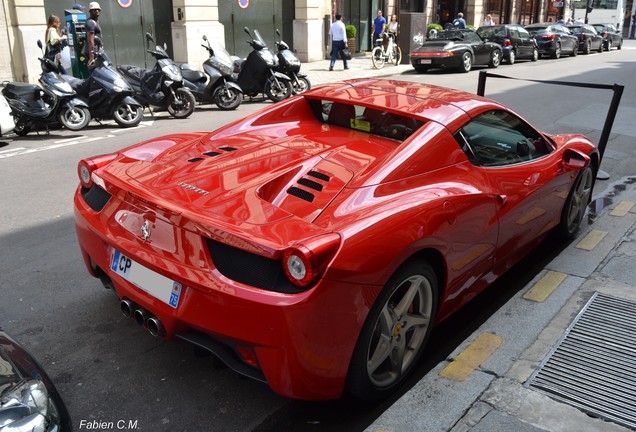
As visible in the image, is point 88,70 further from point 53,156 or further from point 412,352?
point 412,352

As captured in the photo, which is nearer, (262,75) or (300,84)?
(262,75)

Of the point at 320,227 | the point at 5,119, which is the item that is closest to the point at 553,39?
the point at 5,119

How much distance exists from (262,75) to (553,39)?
58.2 feet

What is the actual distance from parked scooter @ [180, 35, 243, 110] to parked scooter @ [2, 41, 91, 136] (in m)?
2.62

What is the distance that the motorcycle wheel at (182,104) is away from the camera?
11453mm

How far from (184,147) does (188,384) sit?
58.2 inches

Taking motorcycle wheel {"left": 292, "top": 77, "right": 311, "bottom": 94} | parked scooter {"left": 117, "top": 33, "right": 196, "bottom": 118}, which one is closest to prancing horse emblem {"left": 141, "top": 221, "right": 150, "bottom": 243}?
parked scooter {"left": 117, "top": 33, "right": 196, "bottom": 118}

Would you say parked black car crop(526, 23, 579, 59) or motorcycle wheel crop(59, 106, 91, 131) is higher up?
parked black car crop(526, 23, 579, 59)

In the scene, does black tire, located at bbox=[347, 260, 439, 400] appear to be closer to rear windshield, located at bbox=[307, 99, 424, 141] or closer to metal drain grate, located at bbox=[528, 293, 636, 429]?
metal drain grate, located at bbox=[528, 293, 636, 429]

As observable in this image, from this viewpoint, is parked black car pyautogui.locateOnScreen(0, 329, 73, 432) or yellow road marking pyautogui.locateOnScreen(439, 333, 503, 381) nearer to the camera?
parked black car pyautogui.locateOnScreen(0, 329, 73, 432)

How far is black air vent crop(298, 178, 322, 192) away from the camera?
301cm

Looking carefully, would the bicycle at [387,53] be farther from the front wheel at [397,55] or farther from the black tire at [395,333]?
the black tire at [395,333]

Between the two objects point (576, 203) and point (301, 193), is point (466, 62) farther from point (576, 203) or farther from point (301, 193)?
→ point (301, 193)

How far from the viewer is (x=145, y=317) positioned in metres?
2.88
